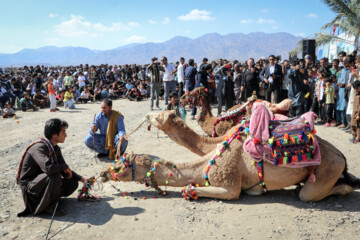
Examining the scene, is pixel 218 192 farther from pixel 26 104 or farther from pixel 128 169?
pixel 26 104

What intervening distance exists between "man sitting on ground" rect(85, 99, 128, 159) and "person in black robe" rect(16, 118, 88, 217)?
2352mm

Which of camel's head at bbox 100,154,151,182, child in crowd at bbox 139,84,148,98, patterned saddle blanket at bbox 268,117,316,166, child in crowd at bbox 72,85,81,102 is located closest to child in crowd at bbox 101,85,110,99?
child in crowd at bbox 72,85,81,102

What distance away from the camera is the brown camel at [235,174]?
420cm

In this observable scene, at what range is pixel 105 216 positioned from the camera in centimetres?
417

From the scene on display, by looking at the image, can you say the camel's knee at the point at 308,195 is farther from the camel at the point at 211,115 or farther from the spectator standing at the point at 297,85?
the spectator standing at the point at 297,85

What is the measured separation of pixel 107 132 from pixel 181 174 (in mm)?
2763

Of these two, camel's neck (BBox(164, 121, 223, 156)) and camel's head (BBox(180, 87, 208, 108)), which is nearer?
camel's neck (BBox(164, 121, 223, 156))

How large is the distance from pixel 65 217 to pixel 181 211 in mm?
1620

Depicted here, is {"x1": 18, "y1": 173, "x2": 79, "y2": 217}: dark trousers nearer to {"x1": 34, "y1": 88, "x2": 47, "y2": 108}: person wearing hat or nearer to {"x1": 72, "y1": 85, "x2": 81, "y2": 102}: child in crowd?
{"x1": 34, "y1": 88, "x2": 47, "y2": 108}: person wearing hat

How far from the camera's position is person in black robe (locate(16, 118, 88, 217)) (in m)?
4.02

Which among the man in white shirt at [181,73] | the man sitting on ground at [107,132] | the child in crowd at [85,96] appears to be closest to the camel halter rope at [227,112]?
the man sitting on ground at [107,132]

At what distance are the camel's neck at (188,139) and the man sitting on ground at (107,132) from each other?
2.05 metres

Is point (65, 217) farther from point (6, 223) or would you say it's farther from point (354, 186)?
Result: point (354, 186)

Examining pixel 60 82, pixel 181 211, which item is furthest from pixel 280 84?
pixel 60 82
